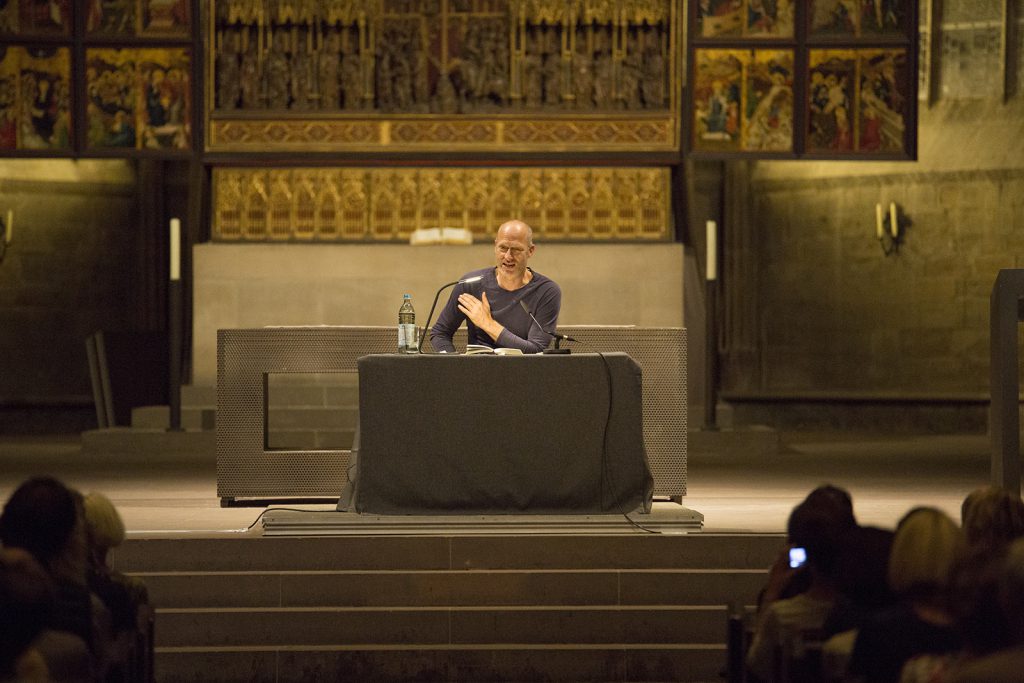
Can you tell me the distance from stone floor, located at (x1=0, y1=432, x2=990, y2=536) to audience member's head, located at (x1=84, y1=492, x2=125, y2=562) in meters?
2.34

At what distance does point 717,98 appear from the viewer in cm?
1253

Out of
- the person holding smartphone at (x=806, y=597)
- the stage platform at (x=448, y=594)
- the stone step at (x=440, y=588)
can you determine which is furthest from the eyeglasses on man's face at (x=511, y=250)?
the person holding smartphone at (x=806, y=597)

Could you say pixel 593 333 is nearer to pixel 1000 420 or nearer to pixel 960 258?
pixel 1000 420

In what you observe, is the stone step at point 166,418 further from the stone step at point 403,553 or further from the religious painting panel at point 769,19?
the stone step at point 403,553

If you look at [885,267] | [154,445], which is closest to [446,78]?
[154,445]

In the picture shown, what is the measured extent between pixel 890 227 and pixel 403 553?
1150 cm

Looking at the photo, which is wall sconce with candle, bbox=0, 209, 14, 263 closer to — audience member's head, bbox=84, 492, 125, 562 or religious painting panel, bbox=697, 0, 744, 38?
religious painting panel, bbox=697, 0, 744, 38

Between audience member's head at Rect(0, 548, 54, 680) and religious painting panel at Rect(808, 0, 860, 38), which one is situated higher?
religious painting panel at Rect(808, 0, 860, 38)

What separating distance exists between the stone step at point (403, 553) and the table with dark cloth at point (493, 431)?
0.34 meters

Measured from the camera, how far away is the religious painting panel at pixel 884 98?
490 inches

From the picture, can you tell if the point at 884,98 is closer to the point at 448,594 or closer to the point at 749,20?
the point at 749,20

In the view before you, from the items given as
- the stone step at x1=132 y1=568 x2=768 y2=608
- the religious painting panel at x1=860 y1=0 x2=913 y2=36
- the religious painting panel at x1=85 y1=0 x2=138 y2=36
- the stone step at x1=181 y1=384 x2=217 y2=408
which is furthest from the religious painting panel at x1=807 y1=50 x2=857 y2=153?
the stone step at x1=132 y1=568 x2=768 y2=608

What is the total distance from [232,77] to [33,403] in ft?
18.6

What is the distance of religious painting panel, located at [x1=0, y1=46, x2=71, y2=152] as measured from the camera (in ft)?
40.8
